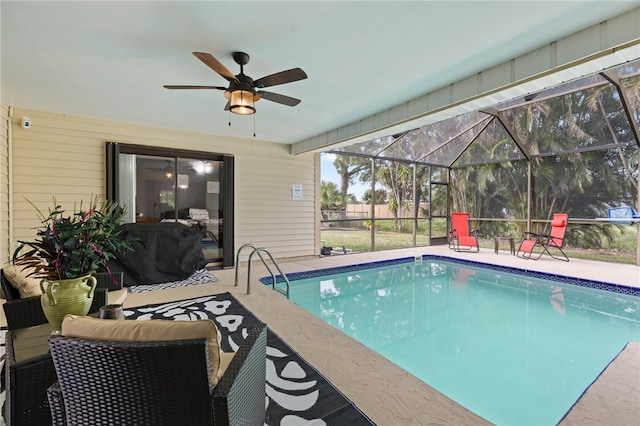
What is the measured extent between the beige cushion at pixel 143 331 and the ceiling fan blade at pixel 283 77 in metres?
2.26

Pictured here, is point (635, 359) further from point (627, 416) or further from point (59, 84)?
point (59, 84)

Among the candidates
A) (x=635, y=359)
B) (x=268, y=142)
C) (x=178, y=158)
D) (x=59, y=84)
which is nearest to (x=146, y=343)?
Result: (x=635, y=359)

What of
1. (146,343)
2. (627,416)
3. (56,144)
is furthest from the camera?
(56,144)

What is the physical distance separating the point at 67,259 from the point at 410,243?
347 inches

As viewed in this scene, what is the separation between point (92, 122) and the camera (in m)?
5.10

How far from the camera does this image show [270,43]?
2834 mm

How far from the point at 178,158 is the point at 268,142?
1928 millimetres

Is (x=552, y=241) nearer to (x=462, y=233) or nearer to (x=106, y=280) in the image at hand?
(x=462, y=233)

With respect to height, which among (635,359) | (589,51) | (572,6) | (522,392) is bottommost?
(522,392)

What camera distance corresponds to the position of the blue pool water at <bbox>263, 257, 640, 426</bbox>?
7.91 ft

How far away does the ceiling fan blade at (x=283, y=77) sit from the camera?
8.90 feet

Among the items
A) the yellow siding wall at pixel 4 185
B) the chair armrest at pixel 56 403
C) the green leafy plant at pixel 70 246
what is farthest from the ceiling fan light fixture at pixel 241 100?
the yellow siding wall at pixel 4 185

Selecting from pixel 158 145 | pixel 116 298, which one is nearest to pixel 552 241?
pixel 116 298

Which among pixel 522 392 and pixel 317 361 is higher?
pixel 317 361
